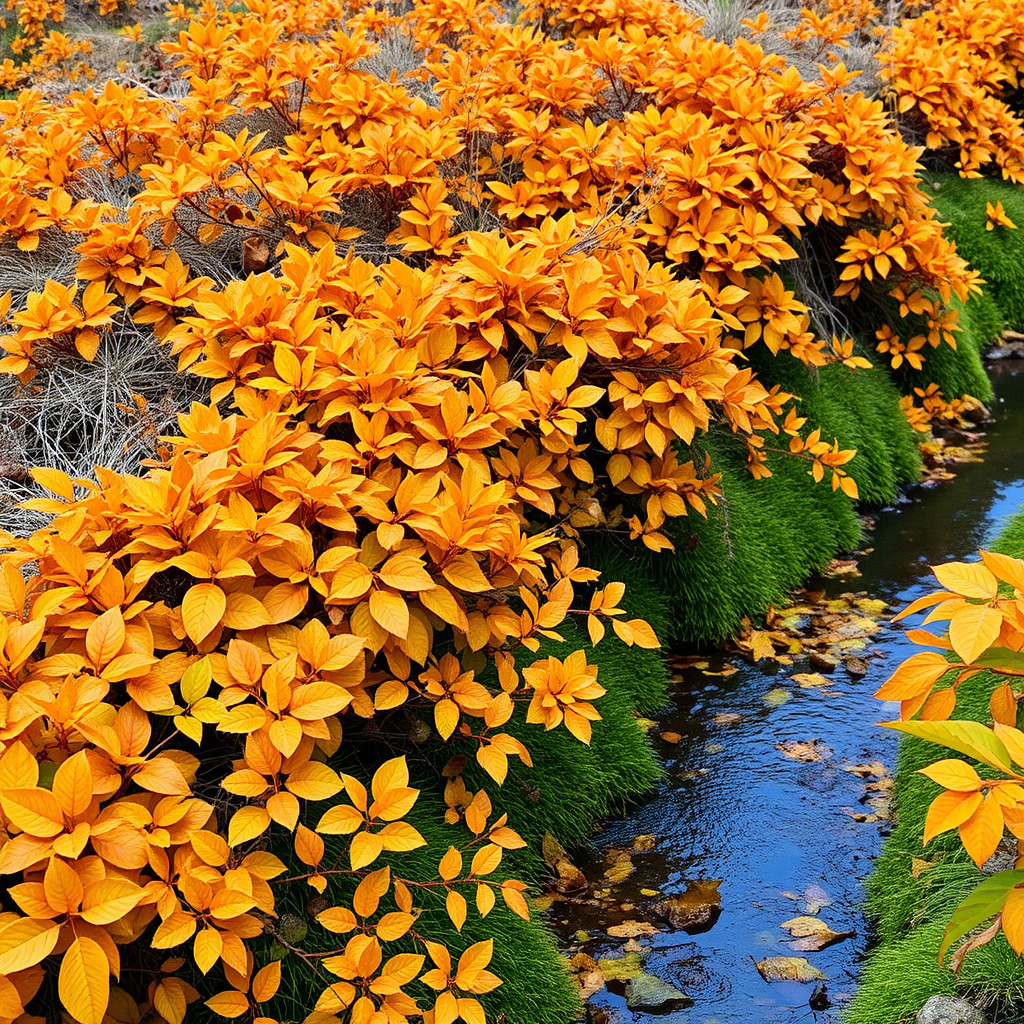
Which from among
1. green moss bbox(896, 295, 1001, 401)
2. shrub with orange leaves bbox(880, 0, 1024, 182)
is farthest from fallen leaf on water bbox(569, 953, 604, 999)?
shrub with orange leaves bbox(880, 0, 1024, 182)

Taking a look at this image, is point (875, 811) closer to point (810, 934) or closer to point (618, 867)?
point (810, 934)

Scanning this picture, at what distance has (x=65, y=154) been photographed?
3795 millimetres

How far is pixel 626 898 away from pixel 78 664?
5.18ft

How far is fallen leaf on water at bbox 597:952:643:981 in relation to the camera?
2.28 metres

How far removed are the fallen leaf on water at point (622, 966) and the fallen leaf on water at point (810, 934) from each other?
15.6 inches

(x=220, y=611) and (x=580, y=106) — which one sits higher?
(x=580, y=106)

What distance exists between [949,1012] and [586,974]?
33.4 inches

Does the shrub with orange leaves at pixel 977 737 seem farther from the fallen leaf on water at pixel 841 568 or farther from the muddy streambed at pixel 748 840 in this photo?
the fallen leaf on water at pixel 841 568

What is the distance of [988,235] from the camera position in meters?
6.44

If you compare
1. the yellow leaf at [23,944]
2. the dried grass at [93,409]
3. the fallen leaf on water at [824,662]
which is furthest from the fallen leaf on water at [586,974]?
the dried grass at [93,409]

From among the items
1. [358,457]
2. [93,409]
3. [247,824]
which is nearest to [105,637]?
[247,824]

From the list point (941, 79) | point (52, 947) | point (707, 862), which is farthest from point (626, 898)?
point (941, 79)

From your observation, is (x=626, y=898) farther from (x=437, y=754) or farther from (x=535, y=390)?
(x=535, y=390)

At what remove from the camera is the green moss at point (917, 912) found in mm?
1878
